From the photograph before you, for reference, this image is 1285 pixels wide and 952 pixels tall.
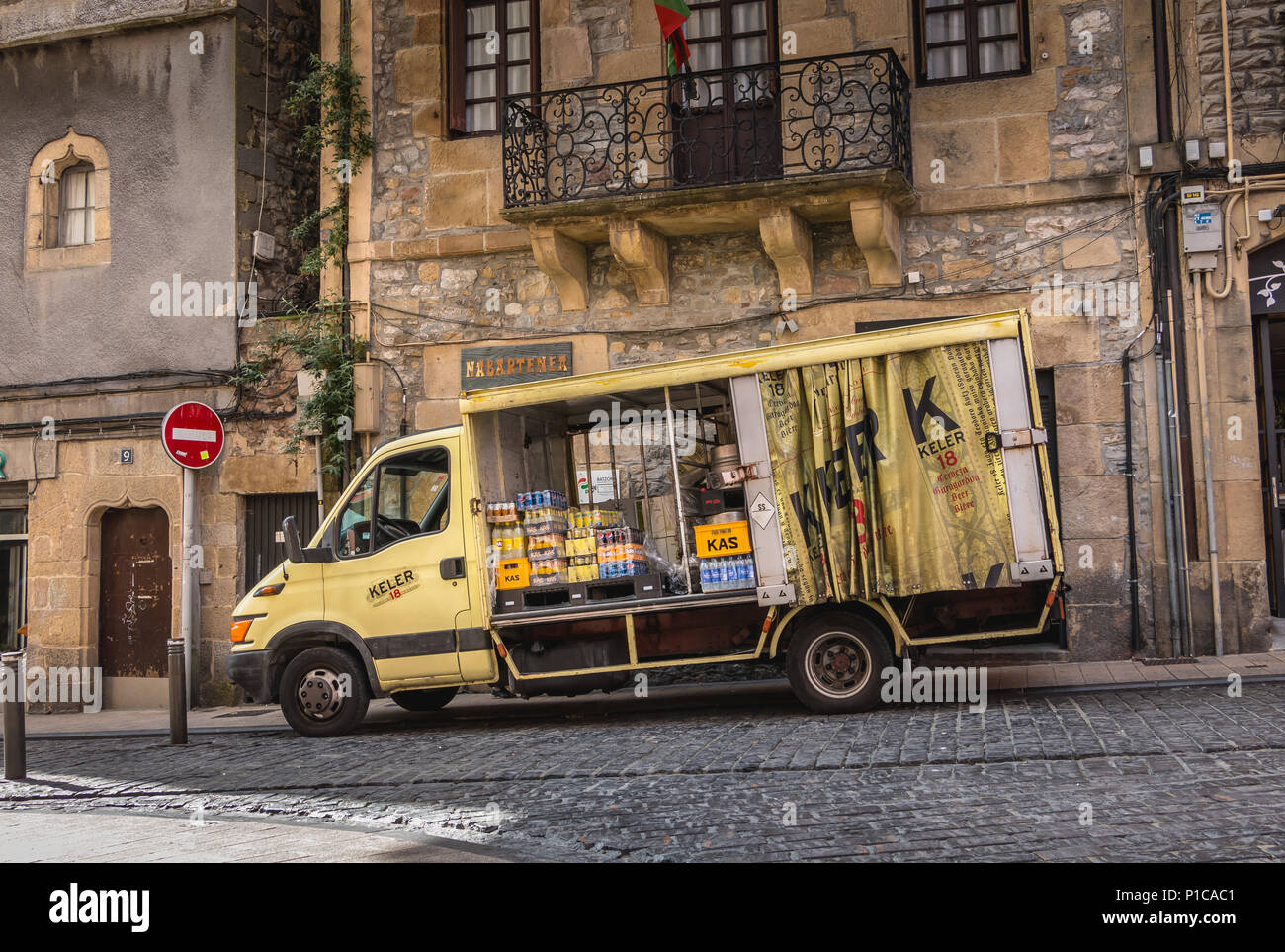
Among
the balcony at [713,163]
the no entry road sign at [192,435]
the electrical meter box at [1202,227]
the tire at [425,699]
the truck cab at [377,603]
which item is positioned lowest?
the tire at [425,699]

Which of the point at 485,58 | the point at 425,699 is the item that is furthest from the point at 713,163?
the point at 425,699

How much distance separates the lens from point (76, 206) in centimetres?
1628

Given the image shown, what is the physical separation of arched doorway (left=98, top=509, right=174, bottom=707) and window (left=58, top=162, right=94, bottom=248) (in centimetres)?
351

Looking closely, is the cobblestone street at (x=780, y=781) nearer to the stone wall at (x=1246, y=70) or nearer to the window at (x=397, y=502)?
the window at (x=397, y=502)

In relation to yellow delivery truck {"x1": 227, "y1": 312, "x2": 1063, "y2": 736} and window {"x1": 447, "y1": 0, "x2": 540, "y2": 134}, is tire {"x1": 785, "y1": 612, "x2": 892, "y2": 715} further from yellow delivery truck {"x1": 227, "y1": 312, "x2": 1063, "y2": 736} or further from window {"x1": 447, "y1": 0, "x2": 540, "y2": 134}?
window {"x1": 447, "y1": 0, "x2": 540, "y2": 134}

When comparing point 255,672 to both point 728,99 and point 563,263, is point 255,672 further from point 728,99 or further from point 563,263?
point 728,99

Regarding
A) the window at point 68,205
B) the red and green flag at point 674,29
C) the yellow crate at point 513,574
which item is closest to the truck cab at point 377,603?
the yellow crate at point 513,574

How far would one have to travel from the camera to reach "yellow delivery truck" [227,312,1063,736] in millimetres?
9219

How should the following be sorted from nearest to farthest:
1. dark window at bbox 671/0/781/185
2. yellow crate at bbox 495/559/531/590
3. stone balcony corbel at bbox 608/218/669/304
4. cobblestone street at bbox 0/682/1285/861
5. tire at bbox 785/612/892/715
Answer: cobblestone street at bbox 0/682/1285/861 < tire at bbox 785/612/892/715 < yellow crate at bbox 495/559/531/590 < stone balcony corbel at bbox 608/218/669/304 < dark window at bbox 671/0/781/185

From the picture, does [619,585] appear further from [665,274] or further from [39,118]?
[39,118]

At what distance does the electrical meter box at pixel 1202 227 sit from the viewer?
472 inches

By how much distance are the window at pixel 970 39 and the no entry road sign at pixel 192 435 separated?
25.5 ft

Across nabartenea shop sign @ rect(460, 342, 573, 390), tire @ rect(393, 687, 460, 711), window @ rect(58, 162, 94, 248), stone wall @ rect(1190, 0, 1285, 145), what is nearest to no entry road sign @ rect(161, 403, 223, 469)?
nabartenea shop sign @ rect(460, 342, 573, 390)

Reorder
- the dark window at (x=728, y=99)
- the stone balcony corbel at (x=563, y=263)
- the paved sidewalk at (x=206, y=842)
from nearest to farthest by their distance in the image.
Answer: the paved sidewalk at (x=206, y=842)
the dark window at (x=728, y=99)
the stone balcony corbel at (x=563, y=263)
